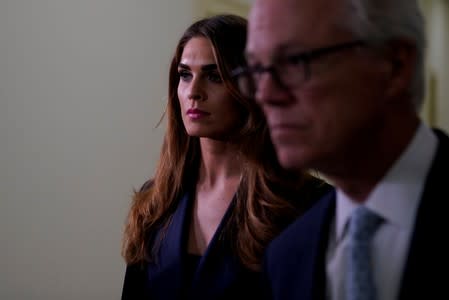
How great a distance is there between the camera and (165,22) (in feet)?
7.77

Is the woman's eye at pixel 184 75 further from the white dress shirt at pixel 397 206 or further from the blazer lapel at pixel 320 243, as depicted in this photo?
the white dress shirt at pixel 397 206

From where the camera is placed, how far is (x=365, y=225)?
28.7 inches

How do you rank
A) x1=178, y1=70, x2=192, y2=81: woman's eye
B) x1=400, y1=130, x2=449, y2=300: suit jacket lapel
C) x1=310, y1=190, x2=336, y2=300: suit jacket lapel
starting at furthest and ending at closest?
1. x1=178, y1=70, x2=192, y2=81: woman's eye
2. x1=310, y1=190, x2=336, y2=300: suit jacket lapel
3. x1=400, y1=130, x2=449, y2=300: suit jacket lapel

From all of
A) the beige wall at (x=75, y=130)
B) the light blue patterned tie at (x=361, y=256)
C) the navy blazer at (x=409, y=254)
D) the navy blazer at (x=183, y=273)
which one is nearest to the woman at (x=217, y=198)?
the navy blazer at (x=183, y=273)

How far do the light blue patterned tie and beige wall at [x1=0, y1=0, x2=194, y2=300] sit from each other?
4.77ft

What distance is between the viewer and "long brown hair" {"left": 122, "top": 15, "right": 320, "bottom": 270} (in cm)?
121

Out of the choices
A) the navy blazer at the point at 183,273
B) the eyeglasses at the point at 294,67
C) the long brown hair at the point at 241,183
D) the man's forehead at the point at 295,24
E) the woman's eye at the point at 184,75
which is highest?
the man's forehead at the point at 295,24

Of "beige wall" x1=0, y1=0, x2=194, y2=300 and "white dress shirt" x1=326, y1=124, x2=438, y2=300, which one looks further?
"beige wall" x1=0, y1=0, x2=194, y2=300

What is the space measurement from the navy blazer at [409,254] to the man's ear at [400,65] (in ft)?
0.33

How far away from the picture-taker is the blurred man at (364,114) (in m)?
0.71

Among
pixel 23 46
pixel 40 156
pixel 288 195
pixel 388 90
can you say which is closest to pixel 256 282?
pixel 288 195

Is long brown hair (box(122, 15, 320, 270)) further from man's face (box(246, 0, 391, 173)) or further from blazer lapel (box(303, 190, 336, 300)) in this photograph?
man's face (box(246, 0, 391, 173))

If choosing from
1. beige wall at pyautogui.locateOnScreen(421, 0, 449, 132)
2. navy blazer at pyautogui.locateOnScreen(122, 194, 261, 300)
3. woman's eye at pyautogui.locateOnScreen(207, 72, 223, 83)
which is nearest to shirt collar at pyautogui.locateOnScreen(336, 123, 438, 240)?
navy blazer at pyautogui.locateOnScreen(122, 194, 261, 300)

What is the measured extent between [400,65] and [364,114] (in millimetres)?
88
